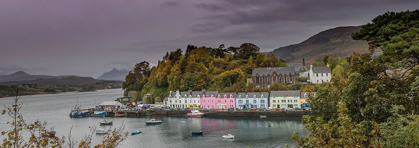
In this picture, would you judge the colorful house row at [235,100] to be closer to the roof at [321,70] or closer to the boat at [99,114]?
the roof at [321,70]

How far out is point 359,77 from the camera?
11.1 m

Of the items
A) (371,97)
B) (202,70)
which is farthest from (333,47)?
(371,97)

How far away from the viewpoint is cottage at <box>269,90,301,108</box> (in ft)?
174

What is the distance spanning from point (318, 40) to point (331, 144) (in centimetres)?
19916

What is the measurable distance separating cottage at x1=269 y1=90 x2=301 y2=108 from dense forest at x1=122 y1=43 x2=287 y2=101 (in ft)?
20.4


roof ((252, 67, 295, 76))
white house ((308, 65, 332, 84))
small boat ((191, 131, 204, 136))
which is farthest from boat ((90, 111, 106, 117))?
white house ((308, 65, 332, 84))

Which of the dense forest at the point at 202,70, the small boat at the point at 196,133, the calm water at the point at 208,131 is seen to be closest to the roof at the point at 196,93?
the dense forest at the point at 202,70

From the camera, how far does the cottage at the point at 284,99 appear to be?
174 feet

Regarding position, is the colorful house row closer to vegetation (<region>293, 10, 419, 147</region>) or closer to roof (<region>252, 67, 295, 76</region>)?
roof (<region>252, 67, 295, 76</region>)

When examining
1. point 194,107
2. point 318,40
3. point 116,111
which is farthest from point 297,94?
point 318,40

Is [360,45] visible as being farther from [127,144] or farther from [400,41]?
[400,41]

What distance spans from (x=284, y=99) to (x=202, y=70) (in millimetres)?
21425

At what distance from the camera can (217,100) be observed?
5775cm

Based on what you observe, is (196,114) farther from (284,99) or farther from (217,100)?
(284,99)
